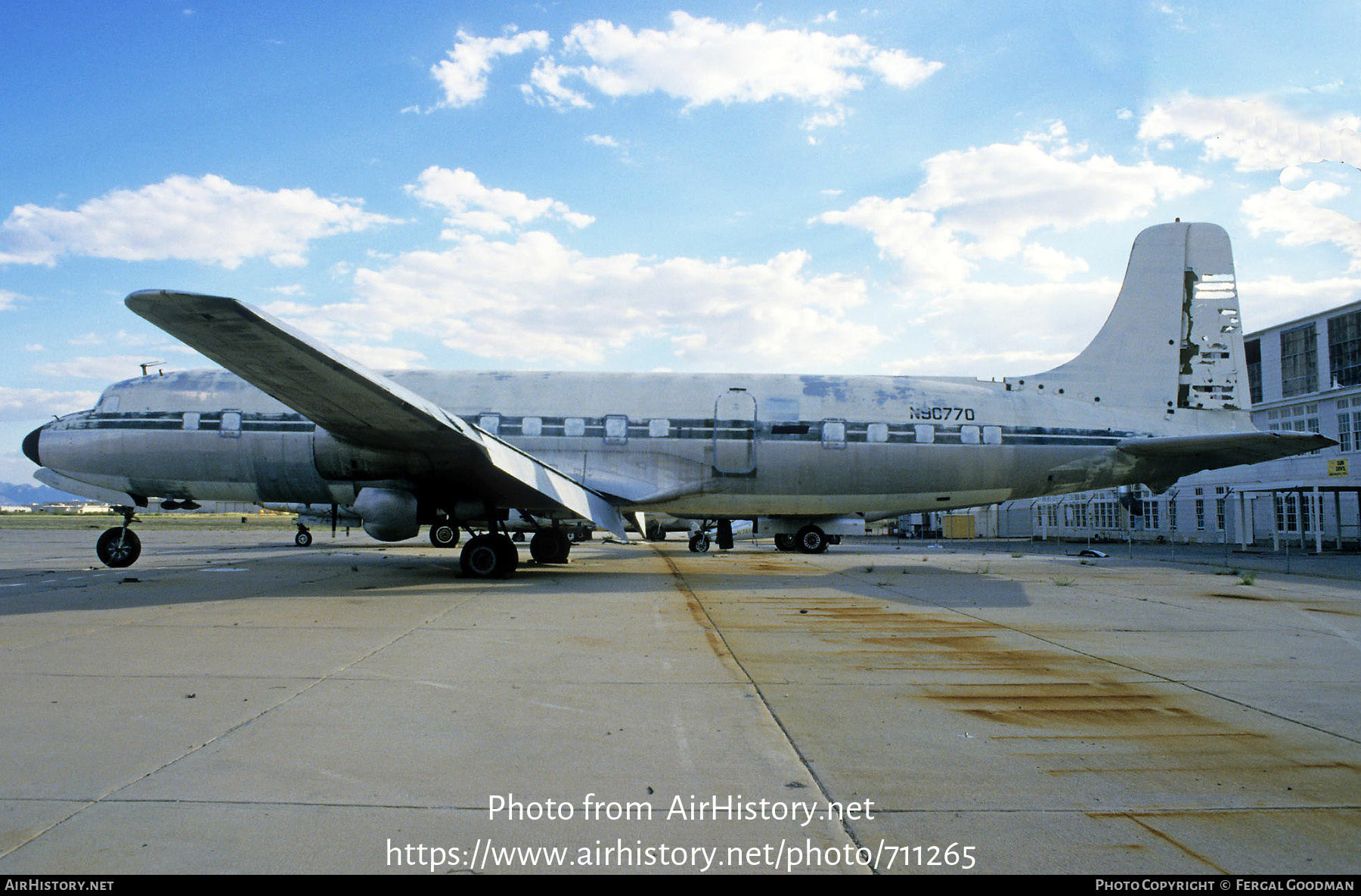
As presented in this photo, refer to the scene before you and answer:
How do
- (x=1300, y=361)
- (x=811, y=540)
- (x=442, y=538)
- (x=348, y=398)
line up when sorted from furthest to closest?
(x=1300, y=361), (x=442, y=538), (x=811, y=540), (x=348, y=398)

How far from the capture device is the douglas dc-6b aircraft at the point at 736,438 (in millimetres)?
14164

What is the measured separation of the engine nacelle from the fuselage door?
5.95 meters

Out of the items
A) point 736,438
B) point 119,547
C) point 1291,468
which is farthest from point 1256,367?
point 119,547

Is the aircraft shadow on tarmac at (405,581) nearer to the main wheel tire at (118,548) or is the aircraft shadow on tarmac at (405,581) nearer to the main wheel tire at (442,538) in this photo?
the main wheel tire at (118,548)

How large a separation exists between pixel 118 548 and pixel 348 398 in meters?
7.68

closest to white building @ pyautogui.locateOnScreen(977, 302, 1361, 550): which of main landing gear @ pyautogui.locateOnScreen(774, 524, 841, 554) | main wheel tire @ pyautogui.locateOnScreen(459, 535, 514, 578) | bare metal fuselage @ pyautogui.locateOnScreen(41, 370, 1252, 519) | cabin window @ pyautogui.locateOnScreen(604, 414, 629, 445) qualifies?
main landing gear @ pyautogui.locateOnScreen(774, 524, 841, 554)

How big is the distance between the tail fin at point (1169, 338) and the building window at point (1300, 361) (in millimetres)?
26618

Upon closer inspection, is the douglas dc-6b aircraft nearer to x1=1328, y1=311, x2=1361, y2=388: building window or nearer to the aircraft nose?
the aircraft nose

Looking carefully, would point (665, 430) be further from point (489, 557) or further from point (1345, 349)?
point (1345, 349)

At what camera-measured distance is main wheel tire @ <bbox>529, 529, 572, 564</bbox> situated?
1786 cm

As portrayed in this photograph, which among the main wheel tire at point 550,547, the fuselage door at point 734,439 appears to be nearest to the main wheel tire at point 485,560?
the main wheel tire at point 550,547

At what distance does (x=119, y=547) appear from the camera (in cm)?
1484

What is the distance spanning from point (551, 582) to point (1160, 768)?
10570mm
